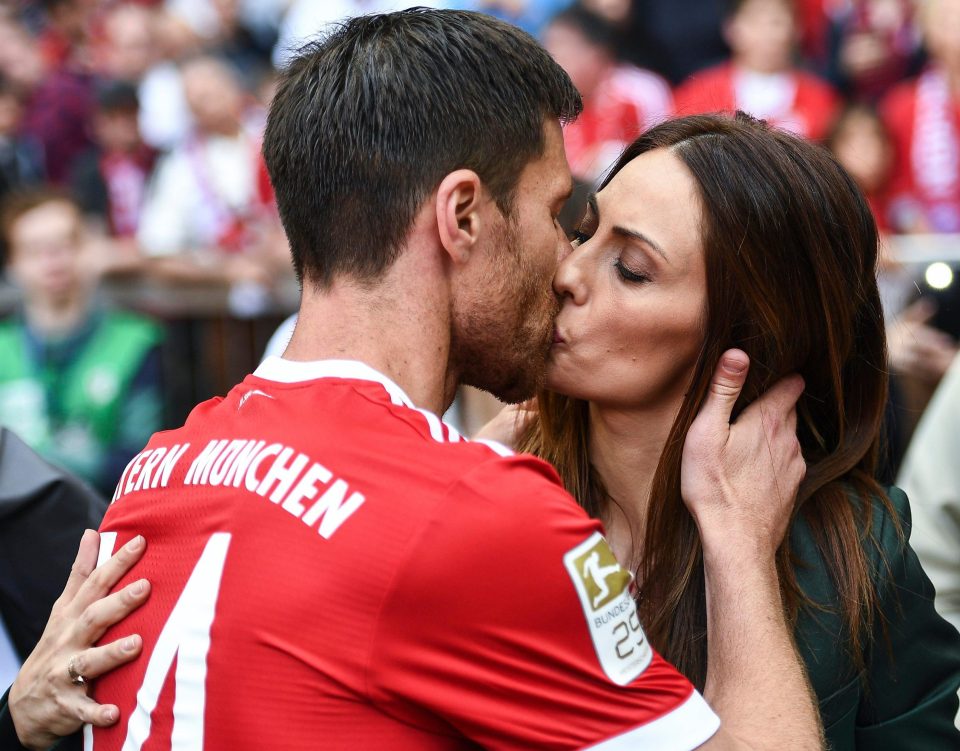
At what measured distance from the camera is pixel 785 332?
2393 mm

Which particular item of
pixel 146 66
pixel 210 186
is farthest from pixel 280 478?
pixel 146 66

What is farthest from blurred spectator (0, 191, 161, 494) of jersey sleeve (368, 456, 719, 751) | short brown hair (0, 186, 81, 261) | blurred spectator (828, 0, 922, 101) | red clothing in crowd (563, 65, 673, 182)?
jersey sleeve (368, 456, 719, 751)

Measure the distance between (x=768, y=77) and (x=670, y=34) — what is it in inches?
40.7

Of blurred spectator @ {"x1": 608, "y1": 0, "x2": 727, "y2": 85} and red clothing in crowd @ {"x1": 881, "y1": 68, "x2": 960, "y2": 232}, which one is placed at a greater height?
blurred spectator @ {"x1": 608, "y1": 0, "x2": 727, "y2": 85}

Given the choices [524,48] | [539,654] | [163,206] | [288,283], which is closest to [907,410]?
[524,48]

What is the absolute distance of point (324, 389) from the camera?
191 cm

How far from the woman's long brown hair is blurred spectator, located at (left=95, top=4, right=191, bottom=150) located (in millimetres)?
7623

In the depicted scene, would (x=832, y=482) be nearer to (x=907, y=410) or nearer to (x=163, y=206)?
(x=907, y=410)

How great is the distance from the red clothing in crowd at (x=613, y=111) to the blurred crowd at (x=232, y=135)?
2 cm

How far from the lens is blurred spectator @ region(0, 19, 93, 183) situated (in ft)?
31.4

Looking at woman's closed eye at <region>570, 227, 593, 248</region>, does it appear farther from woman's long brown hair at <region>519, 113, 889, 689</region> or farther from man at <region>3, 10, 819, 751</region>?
man at <region>3, 10, 819, 751</region>

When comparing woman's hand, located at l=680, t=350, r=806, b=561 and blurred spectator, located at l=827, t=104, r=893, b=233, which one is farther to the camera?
blurred spectator, located at l=827, t=104, r=893, b=233

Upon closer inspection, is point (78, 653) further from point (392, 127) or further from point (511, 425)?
point (511, 425)

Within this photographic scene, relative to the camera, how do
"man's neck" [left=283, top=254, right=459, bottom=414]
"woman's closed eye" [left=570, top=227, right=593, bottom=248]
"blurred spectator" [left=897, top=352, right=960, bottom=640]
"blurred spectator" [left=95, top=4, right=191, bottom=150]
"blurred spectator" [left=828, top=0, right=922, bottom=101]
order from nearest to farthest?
1. "man's neck" [left=283, top=254, right=459, bottom=414]
2. "woman's closed eye" [left=570, top=227, right=593, bottom=248]
3. "blurred spectator" [left=897, top=352, right=960, bottom=640]
4. "blurred spectator" [left=828, top=0, right=922, bottom=101]
5. "blurred spectator" [left=95, top=4, right=191, bottom=150]
